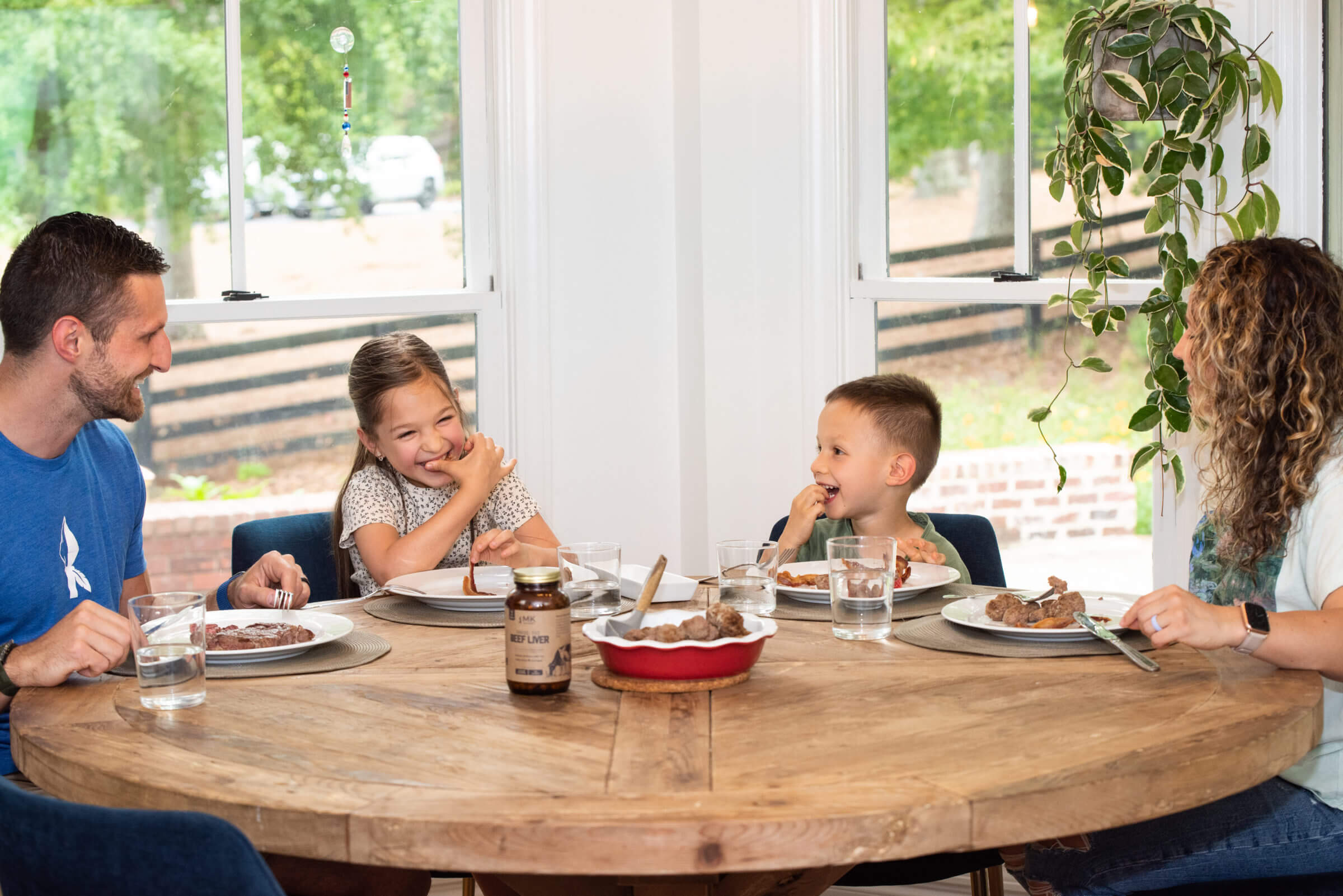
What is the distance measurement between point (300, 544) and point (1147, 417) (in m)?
1.67

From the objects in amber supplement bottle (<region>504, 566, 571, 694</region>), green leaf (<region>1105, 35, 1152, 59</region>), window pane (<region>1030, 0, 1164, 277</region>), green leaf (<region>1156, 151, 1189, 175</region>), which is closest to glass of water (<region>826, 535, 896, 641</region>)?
amber supplement bottle (<region>504, 566, 571, 694</region>)

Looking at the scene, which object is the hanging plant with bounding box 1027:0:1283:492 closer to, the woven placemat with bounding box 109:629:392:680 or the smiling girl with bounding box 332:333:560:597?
the smiling girl with bounding box 332:333:560:597

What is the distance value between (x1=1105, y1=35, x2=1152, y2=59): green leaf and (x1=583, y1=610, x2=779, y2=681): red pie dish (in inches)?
61.3

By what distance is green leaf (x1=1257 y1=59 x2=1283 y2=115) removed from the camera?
7.57 feet

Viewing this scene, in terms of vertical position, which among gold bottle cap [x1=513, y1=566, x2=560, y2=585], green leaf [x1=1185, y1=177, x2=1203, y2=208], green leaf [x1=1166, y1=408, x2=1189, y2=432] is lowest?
gold bottle cap [x1=513, y1=566, x2=560, y2=585]

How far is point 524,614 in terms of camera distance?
1301mm

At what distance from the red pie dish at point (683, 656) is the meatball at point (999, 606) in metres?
0.38

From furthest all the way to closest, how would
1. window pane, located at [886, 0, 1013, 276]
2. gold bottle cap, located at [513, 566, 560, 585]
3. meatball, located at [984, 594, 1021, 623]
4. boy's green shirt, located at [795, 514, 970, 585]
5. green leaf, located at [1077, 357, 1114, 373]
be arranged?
window pane, located at [886, 0, 1013, 276] → green leaf, located at [1077, 357, 1114, 373] → boy's green shirt, located at [795, 514, 970, 585] → meatball, located at [984, 594, 1021, 623] → gold bottle cap, located at [513, 566, 560, 585]

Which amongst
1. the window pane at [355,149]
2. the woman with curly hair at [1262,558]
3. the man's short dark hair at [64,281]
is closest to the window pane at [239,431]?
the window pane at [355,149]

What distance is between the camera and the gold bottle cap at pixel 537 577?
1277mm

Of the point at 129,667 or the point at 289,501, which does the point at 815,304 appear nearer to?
the point at 289,501

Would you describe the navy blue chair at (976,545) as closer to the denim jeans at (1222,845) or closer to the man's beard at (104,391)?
the denim jeans at (1222,845)

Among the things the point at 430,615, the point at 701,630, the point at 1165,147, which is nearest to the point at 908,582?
the point at 701,630

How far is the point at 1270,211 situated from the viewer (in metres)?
2.33
